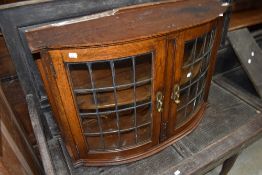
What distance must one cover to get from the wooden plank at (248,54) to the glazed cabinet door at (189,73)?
1.69 ft

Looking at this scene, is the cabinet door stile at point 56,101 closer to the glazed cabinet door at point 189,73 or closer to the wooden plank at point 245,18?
the glazed cabinet door at point 189,73

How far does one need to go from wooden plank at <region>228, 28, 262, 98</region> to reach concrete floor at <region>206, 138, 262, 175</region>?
564 mm

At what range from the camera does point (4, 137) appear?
2.80ft

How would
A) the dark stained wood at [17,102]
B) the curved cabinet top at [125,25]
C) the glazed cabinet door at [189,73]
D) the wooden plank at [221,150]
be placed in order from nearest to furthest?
the curved cabinet top at [125,25] < the glazed cabinet door at [189,73] < the wooden plank at [221,150] < the dark stained wood at [17,102]

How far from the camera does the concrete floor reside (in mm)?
1722

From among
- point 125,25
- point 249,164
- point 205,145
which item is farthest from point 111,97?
point 249,164

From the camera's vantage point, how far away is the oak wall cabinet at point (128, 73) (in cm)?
83

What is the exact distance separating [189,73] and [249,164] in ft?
3.83

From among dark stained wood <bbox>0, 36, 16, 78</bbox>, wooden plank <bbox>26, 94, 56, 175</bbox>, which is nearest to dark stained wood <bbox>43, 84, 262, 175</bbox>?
wooden plank <bbox>26, 94, 56, 175</bbox>

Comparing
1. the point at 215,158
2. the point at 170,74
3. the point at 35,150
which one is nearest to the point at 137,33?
the point at 170,74

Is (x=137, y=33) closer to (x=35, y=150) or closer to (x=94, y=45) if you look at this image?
(x=94, y=45)

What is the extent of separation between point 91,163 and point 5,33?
0.75m

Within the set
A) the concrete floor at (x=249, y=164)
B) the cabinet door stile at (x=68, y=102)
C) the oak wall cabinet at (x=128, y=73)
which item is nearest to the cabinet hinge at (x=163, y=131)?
the oak wall cabinet at (x=128, y=73)

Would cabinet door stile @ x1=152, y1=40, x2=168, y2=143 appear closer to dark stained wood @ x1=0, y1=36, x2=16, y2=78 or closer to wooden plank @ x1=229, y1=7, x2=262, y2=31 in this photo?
dark stained wood @ x1=0, y1=36, x2=16, y2=78
